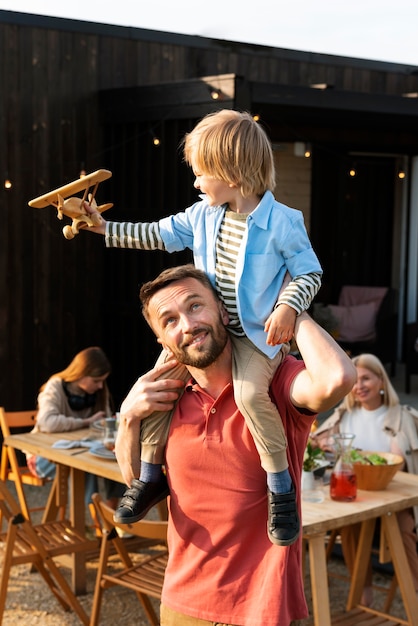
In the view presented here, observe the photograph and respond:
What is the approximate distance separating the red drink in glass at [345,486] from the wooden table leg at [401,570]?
206 mm

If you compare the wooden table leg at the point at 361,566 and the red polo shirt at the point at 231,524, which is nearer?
the red polo shirt at the point at 231,524

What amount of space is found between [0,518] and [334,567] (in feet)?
6.76

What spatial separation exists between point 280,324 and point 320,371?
15 cm

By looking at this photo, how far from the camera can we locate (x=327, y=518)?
4.37 meters

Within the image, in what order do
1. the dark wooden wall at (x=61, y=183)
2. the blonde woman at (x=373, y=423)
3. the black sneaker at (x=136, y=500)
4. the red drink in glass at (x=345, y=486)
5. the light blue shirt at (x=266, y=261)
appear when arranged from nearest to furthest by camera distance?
the light blue shirt at (x=266, y=261) → the black sneaker at (x=136, y=500) → the red drink in glass at (x=345, y=486) → the blonde woman at (x=373, y=423) → the dark wooden wall at (x=61, y=183)

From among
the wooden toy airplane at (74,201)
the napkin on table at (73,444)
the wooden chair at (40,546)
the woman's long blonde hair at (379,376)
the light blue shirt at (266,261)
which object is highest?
the wooden toy airplane at (74,201)

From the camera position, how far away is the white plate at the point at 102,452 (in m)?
5.52

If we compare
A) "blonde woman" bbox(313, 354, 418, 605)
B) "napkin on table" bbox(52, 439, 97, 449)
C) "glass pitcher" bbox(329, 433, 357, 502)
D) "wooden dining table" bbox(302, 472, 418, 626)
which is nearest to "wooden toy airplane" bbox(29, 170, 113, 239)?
"wooden dining table" bbox(302, 472, 418, 626)

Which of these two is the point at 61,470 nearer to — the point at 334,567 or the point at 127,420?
the point at 334,567

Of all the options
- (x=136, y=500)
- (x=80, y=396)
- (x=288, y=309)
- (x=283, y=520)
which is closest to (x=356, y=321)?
(x=80, y=396)

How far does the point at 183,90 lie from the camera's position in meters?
7.93

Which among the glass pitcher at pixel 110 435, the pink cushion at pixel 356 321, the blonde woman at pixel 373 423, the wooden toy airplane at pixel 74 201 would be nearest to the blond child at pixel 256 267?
the wooden toy airplane at pixel 74 201

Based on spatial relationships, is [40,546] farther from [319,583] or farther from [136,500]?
[136,500]

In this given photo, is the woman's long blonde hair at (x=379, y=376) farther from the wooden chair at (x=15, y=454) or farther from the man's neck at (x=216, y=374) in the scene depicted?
the man's neck at (x=216, y=374)
